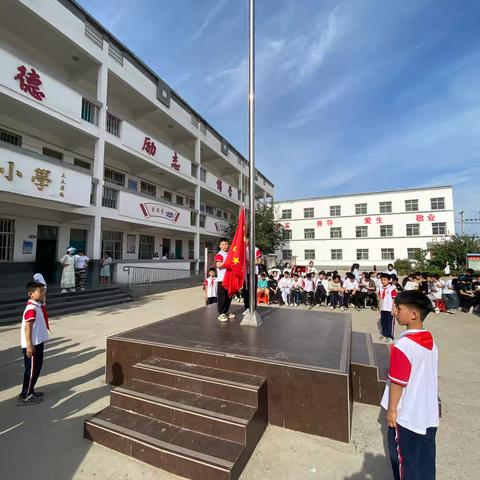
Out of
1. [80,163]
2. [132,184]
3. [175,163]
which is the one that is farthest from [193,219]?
[80,163]

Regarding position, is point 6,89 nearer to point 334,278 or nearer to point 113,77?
point 113,77

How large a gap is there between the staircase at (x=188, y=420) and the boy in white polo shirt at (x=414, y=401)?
1249mm

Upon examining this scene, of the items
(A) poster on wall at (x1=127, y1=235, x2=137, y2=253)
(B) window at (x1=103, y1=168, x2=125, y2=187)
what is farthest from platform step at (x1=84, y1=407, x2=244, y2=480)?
(A) poster on wall at (x1=127, y1=235, x2=137, y2=253)

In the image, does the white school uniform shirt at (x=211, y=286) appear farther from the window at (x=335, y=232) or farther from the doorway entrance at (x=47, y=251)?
the window at (x=335, y=232)

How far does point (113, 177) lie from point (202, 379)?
14499mm

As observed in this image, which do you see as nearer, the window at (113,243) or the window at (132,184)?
the window at (113,243)

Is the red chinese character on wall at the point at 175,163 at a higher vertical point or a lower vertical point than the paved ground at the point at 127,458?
higher

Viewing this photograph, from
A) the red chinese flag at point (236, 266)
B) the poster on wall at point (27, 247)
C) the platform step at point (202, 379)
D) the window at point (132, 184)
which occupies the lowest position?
the platform step at point (202, 379)

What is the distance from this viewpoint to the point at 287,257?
36281 millimetres

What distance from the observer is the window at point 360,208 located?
33125 mm

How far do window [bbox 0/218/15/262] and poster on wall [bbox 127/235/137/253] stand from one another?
5874 mm

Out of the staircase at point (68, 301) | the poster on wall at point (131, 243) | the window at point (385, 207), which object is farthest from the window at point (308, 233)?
the staircase at point (68, 301)

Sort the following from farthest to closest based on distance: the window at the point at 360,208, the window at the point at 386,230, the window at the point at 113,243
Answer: the window at the point at 360,208
the window at the point at 386,230
the window at the point at 113,243

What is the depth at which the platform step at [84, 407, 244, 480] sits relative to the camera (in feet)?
7.18
